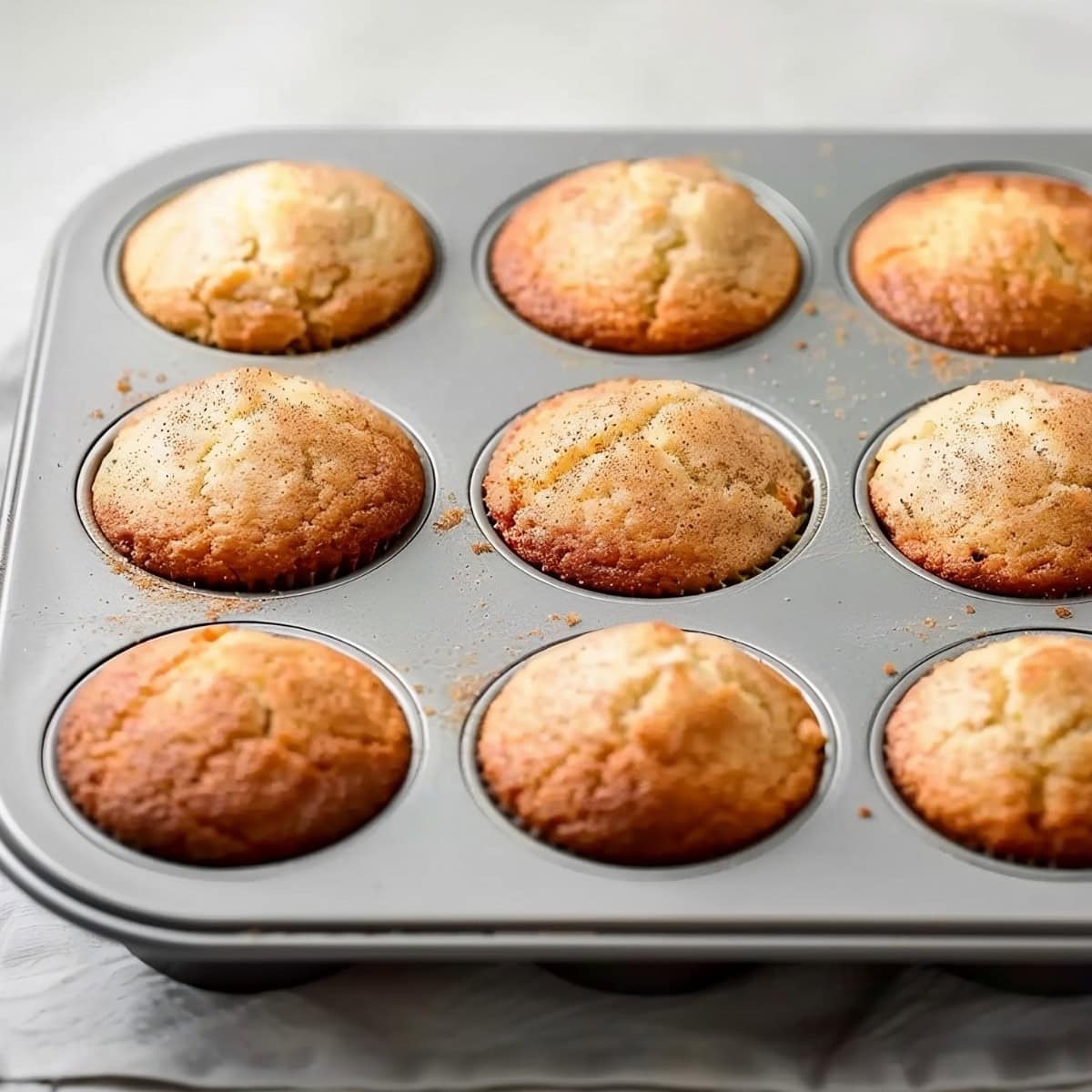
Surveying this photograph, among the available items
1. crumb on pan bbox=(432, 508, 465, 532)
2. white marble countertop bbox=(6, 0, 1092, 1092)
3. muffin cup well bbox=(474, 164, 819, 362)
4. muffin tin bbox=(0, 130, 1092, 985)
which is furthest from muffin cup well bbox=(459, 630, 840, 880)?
white marble countertop bbox=(6, 0, 1092, 1092)

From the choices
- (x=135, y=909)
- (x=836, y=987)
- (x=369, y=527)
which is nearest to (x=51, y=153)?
(x=369, y=527)

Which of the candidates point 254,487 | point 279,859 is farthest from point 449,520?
point 279,859

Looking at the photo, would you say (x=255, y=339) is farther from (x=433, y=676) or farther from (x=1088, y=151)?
(x=1088, y=151)

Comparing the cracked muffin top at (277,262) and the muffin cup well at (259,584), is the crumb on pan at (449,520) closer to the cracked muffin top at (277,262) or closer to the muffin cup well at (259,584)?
the muffin cup well at (259,584)

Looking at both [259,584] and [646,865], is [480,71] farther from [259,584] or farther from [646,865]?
[646,865]

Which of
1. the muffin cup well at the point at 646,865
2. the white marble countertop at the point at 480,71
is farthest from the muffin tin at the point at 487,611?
the white marble countertop at the point at 480,71
